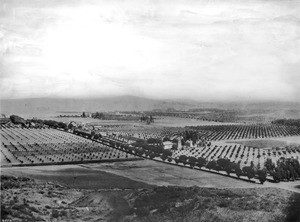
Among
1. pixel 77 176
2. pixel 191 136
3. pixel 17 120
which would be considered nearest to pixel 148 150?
pixel 77 176

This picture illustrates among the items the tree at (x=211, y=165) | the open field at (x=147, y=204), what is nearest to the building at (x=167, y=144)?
the tree at (x=211, y=165)

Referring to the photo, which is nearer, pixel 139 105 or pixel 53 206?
pixel 53 206

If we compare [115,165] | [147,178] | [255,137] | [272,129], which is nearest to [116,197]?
[147,178]

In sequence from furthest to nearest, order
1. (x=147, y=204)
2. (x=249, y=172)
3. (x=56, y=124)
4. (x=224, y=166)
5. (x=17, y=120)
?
(x=56, y=124) → (x=17, y=120) → (x=224, y=166) → (x=249, y=172) → (x=147, y=204)

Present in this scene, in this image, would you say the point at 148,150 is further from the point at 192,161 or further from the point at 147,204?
the point at 147,204

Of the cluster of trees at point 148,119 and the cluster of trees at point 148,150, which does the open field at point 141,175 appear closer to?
the cluster of trees at point 148,150

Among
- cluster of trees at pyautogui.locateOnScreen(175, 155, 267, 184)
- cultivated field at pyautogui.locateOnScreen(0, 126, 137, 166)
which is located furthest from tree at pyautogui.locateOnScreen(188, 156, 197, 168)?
cultivated field at pyautogui.locateOnScreen(0, 126, 137, 166)

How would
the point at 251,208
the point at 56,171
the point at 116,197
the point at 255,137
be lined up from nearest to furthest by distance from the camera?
1. the point at 251,208
2. the point at 116,197
3. the point at 56,171
4. the point at 255,137

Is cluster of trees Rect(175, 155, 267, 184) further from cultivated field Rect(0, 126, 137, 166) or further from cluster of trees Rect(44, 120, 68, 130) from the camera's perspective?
cluster of trees Rect(44, 120, 68, 130)

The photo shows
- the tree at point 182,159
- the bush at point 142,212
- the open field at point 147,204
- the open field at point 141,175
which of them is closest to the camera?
the open field at point 147,204

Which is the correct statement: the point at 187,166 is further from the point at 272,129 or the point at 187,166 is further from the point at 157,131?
the point at 272,129

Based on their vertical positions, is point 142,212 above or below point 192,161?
below
